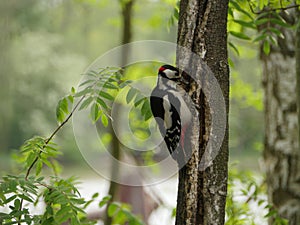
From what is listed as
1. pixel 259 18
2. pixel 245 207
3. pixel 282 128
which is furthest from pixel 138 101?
pixel 282 128

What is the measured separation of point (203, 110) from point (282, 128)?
66.1 inches

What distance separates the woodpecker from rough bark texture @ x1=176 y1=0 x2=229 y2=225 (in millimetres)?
53

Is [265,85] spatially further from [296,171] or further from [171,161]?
[171,161]

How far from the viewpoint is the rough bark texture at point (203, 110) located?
1.51 m

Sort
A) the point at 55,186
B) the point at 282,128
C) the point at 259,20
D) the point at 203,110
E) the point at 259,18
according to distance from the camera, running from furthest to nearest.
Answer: the point at 282,128 → the point at 259,18 → the point at 259,20 → the point at 55,186 → the point at 203,110

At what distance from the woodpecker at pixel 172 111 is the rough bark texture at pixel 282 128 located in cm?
151

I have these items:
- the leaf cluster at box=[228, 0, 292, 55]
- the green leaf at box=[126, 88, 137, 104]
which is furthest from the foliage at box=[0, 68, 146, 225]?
the leaf cluster at box=[228, 0, 292, 55]

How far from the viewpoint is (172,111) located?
1.67 m

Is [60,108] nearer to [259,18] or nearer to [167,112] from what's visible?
[167,112]

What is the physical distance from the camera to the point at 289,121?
3.04 meters

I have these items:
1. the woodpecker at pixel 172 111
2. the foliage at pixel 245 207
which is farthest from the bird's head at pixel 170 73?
the foliage at pixel 245 207

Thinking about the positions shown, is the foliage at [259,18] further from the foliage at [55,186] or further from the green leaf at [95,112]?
the green leaf at [95,112]

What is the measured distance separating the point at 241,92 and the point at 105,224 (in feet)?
8.07

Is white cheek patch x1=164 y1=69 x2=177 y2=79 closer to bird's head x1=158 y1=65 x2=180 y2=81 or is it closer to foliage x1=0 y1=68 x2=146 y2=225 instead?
bird's head x1=158 y1=65 x2=180 y2=81
